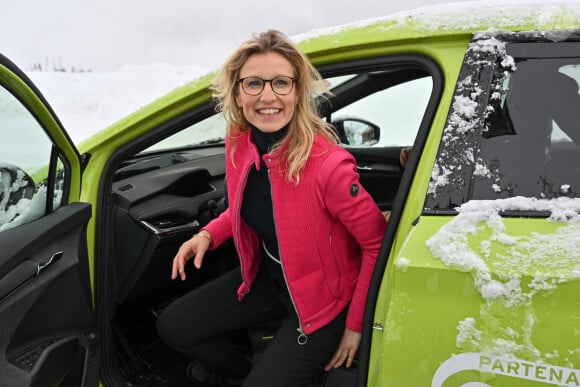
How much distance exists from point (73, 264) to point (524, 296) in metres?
1.32

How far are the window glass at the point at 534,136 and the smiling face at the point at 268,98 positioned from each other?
61 cm

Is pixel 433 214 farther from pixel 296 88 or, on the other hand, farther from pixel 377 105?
pixel 377 105

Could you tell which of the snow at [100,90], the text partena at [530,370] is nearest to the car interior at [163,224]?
the text partena at [530,370]

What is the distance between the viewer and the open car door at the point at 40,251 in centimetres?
142

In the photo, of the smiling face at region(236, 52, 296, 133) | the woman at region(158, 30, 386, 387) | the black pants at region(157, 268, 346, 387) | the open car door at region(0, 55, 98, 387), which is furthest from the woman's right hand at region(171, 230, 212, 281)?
the smiling face at region(236, 52, 296, 133)

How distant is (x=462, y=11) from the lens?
1406mm

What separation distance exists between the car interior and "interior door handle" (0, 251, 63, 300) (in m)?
0.40

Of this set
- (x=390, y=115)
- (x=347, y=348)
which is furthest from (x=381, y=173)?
(x=390, y=115)

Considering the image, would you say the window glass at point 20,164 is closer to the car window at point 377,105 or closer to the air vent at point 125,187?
the air vent at point 125,187

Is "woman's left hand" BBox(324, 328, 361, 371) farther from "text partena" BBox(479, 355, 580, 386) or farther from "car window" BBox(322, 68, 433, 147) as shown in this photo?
"car window" BBox(322, 68, 433, 147)

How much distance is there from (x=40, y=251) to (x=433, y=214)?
3.65ft

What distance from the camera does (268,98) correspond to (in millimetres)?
1588

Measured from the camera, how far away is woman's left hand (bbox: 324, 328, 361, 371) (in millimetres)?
1551

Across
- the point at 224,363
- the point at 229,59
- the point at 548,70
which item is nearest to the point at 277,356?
the point at 224,363
